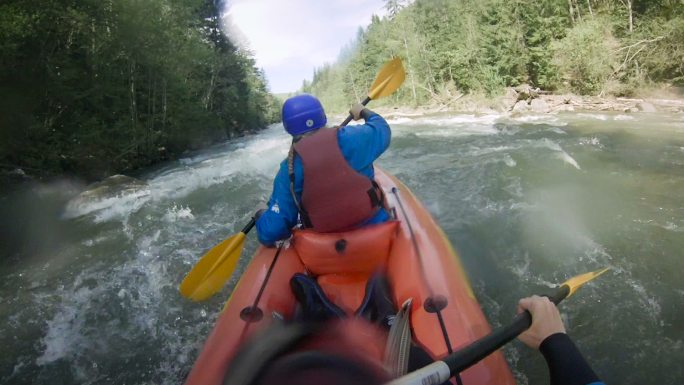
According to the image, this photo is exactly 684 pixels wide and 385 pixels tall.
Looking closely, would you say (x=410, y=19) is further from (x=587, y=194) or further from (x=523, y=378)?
(x=523, y=378)

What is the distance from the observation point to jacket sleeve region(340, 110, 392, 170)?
215 centimetres

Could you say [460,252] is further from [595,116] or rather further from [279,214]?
[595,116]

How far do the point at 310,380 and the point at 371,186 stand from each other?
159cm

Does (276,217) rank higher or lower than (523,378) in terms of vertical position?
higher

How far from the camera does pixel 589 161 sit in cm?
564

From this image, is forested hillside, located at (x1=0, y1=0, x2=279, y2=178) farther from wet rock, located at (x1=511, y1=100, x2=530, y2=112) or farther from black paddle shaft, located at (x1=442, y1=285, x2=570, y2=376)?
wet rock, located at (x1=511, y1=100, x2=530, y2=112)

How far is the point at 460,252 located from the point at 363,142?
5.60 feet

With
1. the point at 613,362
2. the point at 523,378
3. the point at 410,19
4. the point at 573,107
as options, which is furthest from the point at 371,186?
the point at 410,19

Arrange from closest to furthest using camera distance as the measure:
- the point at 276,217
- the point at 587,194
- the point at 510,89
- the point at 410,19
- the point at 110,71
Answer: the point at 276,217
the point at 587,194
the point at 110,71
the point at 510,89
the point at 410,19

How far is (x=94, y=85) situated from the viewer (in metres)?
8.85

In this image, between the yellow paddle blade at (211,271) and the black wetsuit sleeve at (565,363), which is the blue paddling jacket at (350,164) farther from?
the black wetsuit sleeve at (565,363)

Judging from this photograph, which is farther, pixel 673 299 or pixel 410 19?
pixel 410 19

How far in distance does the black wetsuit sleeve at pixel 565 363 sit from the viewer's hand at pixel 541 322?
18 millimetres

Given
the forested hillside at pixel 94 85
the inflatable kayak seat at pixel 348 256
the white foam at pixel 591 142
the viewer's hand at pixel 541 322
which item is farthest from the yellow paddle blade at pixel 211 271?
the white foam at pixel 591 142
